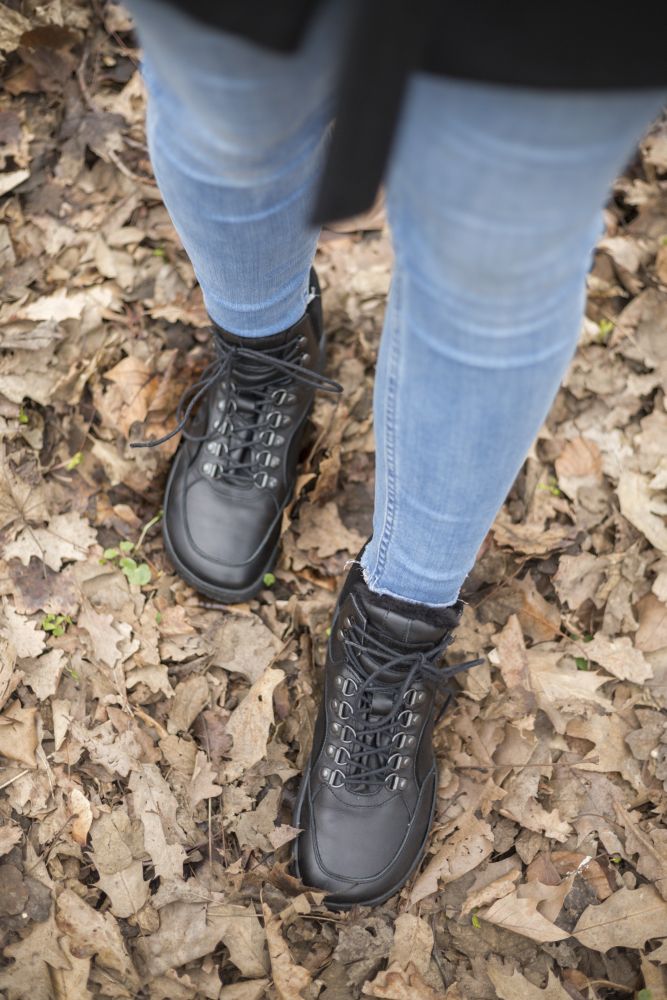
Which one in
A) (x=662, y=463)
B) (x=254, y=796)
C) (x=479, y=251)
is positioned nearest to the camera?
(x=479, y=251)

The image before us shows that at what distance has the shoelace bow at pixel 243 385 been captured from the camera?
184 cm

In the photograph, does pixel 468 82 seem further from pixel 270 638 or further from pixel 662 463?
pixel 662 463

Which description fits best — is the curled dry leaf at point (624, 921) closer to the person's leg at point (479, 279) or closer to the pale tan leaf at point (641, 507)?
the pale tan leaf at point (641, 507)

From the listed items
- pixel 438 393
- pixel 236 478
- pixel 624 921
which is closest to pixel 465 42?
pixel 438 393

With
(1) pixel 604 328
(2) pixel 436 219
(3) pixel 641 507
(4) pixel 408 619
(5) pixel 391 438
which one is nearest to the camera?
(2) pixel 436 219

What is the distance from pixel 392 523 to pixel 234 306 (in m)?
0.65

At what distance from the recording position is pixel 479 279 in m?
0.86

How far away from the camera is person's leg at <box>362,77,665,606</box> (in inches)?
29.3

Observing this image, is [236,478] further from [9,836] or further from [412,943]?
[412,943]

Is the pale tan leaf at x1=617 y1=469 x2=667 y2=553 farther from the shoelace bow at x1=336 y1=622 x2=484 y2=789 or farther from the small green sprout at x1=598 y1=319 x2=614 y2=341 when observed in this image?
the shoelace bow at x1=336 y1=622 x2=484 y2=789

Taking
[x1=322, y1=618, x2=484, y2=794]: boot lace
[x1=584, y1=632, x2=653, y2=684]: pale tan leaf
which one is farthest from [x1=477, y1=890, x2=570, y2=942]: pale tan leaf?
[x1=584, y1=632, x2=653, y2=684]: pale tan leaf

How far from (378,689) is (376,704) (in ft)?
0.14

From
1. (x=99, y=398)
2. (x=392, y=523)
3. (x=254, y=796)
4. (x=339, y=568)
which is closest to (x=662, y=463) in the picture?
(x=339, y=568)

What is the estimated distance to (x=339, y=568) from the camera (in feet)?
6.97
